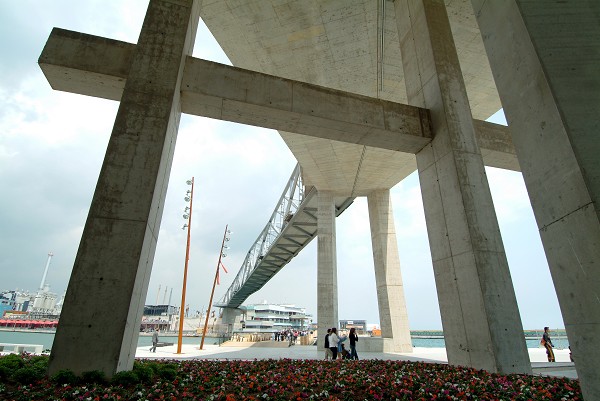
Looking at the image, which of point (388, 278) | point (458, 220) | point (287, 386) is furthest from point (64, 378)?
point (388, 278)

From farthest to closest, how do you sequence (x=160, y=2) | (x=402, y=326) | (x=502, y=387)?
(x=402, y=326) → (x=160, y=2) → (x=502, y=387)

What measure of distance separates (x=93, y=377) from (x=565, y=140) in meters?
8.14

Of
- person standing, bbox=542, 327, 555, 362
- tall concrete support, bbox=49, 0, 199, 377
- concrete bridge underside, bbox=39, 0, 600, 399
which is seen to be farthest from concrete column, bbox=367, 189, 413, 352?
tall concrete support, bbox=49, 0, 199, 377

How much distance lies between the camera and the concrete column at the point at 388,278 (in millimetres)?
21031

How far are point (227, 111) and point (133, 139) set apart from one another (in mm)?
3192

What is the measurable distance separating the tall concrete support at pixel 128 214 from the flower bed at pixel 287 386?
634mm

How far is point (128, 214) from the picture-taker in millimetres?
6809

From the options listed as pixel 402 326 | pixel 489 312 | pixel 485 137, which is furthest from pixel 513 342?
pixel 402 326

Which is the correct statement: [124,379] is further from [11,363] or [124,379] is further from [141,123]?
[141,123]

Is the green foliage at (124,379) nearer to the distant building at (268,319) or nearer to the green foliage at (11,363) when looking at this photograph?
the green foliage at (11,363)

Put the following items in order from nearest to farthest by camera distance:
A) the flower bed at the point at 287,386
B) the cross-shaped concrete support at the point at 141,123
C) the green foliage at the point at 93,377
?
the flower bed at the point at 287,386 < the green foliage at the point at 93,377 < the cross-shaped concrete support at the point at 141,123

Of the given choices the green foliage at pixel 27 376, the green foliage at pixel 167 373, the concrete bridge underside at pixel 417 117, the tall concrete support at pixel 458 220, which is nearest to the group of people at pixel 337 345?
the tall concrete support at pixel 458 220

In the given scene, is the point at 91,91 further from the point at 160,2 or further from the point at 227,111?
the point at 227,111

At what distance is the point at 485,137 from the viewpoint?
13664 mm
